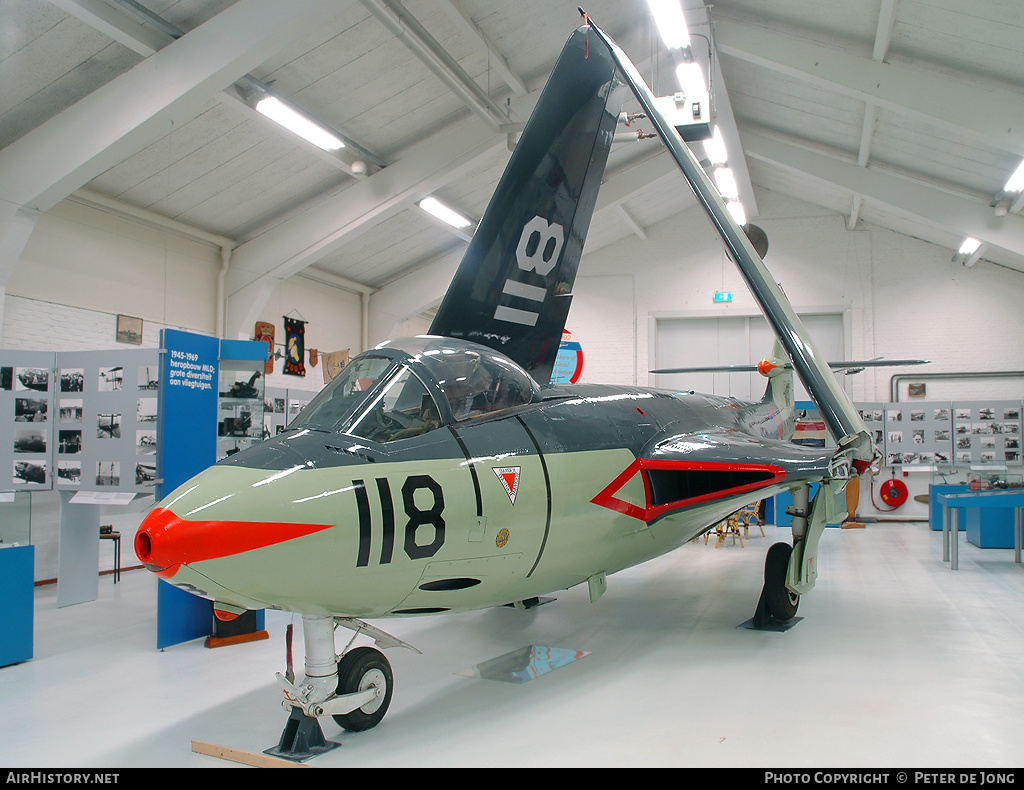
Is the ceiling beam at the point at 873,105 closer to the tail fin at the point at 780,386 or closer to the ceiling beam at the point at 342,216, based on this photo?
the tail fin at the point at 780,386

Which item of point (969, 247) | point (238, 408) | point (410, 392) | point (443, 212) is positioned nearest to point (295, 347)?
point (443, 212)

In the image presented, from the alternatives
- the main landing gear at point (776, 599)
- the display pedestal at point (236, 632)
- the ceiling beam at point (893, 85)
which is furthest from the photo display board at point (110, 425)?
the ceiling beam at point (893, 85)

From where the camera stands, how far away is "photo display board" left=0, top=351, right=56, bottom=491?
293 inches

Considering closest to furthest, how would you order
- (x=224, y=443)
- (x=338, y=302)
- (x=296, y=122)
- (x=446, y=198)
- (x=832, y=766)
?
(x=832, y=766) < (x=224, y=443) < (x=296, y=122) < (x=446, y=198) < (x=338, y=302)

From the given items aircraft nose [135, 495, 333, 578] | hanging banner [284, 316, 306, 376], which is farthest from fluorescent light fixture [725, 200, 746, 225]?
aircraft nose [135, 495, 333, 578]

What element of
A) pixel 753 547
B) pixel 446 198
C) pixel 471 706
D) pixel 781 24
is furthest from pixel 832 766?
pixel 446 198

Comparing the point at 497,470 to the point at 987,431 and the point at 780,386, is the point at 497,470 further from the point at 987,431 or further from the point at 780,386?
the point at 987,431

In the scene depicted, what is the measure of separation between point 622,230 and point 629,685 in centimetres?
1617

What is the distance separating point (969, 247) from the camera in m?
15.2

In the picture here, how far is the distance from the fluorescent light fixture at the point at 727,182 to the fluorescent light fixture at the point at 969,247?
4850 millimetres

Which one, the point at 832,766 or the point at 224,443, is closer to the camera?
the point at 832,766

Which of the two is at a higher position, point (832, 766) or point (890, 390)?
point (890, 390)

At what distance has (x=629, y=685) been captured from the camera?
490 centimetres

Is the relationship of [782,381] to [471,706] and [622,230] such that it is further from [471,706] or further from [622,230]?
[622,230]
